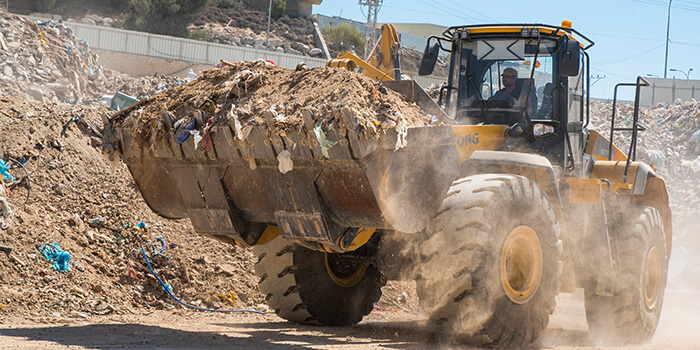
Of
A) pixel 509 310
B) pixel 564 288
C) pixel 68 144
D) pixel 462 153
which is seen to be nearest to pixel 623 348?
pixel 564 288

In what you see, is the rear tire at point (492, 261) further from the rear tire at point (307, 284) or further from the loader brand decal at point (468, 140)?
the rear tire at point (307, 284)

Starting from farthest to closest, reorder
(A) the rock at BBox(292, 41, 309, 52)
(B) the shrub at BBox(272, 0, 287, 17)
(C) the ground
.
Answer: (B) the shrub at BBox(272, 0, 287, 17) → (A) the rock at BBox(292, 41, 309, 52) → (C) the ground

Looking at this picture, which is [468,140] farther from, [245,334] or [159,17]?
[159,17]

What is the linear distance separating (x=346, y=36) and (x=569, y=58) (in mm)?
51363

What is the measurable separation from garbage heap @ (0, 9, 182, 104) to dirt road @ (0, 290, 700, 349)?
10.4m

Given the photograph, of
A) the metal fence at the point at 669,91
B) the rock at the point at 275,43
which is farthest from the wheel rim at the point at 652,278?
the rock at the point at 275,43

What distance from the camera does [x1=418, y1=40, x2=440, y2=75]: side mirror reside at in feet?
23.7

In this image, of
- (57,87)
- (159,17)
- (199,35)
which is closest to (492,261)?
(57,87)

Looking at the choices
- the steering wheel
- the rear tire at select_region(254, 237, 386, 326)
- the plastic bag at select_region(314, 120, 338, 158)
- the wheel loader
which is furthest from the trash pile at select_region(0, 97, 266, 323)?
the steering wheel

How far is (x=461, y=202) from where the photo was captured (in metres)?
5.16

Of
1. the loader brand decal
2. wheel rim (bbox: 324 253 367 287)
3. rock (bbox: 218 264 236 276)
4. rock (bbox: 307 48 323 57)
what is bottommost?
rock (bbox: 218 264 236 276)

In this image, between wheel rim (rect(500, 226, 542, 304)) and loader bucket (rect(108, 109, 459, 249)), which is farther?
wheel rim (rect(500, 226, 542, 304))

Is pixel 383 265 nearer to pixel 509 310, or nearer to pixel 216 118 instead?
pixel 509 310

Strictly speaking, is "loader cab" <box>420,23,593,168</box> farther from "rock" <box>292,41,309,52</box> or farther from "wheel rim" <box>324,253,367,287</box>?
"rock" <box>292,41,309,52</box>
